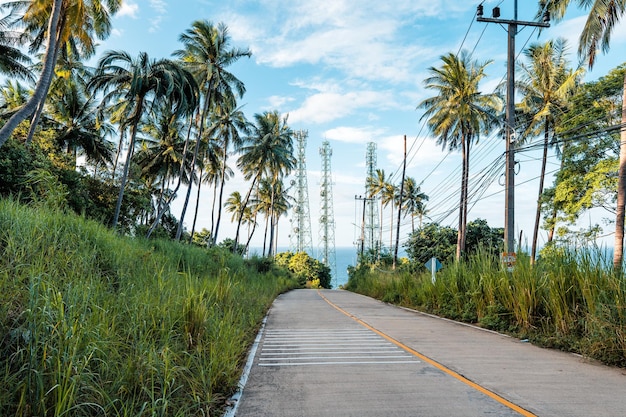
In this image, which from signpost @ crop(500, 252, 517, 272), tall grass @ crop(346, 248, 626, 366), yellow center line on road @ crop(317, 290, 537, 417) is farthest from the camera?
signpost @ crop(500, 252, 517, 272)

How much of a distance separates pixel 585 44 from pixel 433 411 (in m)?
18.0

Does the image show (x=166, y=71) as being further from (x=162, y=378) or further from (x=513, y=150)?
(x=162, y=378)

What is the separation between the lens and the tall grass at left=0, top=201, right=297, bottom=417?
335 centimetres

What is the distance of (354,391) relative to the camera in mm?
5246

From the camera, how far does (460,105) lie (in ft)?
98.5

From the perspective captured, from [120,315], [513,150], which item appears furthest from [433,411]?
[513,150]

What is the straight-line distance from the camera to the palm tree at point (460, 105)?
30234 mm

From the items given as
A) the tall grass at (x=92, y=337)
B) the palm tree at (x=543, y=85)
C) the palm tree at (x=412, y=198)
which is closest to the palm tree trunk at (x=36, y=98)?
the tall grass at (x=92, y=337)

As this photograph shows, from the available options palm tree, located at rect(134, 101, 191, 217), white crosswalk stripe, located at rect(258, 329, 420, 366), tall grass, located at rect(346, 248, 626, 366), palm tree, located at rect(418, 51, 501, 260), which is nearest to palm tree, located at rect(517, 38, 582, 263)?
palm tree, located at rect(418, 51, 501, 260)

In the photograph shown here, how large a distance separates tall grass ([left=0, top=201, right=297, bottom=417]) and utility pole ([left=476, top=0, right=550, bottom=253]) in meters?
11.0

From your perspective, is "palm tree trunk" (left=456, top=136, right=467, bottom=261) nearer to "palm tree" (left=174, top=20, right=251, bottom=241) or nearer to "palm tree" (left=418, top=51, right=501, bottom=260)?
"palm tree" (left=418, top=51, right=501, bottom=260)

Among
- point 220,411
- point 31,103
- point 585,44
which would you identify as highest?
point 585,44

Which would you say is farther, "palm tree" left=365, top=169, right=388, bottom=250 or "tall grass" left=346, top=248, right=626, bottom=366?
"palm tree" left=365, top=169, right=388, bottom=250

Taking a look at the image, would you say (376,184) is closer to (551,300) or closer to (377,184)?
(377,184)
